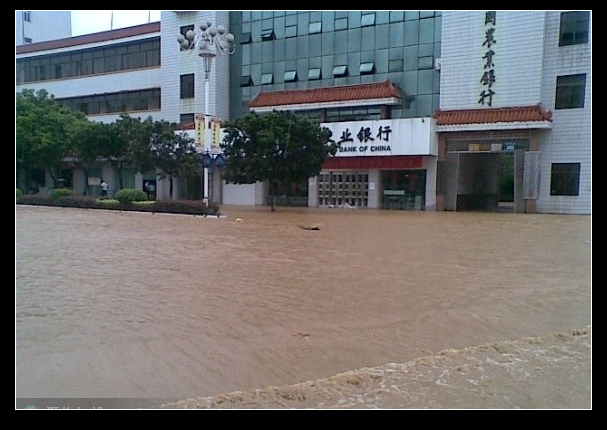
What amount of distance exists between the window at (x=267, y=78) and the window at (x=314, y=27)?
11.0 ft

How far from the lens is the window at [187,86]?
34.1 metres

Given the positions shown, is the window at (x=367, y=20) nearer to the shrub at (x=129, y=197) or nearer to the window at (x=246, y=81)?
the window at (x=246, y=81)

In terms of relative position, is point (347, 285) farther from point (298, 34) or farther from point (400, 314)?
point (298, 34)

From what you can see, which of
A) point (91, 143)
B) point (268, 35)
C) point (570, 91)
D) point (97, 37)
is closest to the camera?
point (570, 91)

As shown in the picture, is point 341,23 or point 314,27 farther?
point 314,27

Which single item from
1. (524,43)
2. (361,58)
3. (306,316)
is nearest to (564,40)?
(524,43)

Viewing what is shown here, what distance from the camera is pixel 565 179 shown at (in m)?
25.8

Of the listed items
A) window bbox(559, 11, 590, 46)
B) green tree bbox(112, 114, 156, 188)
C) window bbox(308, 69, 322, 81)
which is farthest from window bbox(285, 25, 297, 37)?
window bbox(559, 11, 590, 46)

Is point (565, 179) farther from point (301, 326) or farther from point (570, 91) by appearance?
point (301, 326)

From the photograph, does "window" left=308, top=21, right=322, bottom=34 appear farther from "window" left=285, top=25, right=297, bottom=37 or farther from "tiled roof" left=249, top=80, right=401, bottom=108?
"tiled roof" left=249, top=80, right=401, bottom=108

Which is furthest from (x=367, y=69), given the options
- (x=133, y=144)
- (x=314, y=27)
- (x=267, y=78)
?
(x=133, y=144)

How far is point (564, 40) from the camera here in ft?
83.6

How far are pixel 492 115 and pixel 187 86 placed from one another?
17.8 meters

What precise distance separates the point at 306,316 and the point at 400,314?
1110 millimetres
